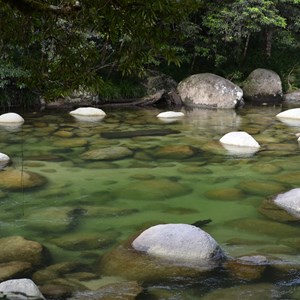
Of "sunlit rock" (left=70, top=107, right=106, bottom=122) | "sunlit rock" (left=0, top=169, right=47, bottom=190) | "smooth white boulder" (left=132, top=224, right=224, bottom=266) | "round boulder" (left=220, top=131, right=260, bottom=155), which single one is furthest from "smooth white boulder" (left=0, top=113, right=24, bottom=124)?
"smooth white boulder" (left=132, top=224, right=224, bottom=266)

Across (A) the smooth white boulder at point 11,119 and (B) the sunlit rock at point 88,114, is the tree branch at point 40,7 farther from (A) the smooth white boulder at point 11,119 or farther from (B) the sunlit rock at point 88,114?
(B) the sunlit rock at point 88,114

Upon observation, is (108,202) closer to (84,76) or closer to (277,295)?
(277,295)

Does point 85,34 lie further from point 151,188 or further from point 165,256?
point 151,188

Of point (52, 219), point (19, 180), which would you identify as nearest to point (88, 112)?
point (19, 180)

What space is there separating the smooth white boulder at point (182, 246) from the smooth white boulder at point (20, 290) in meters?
1.04

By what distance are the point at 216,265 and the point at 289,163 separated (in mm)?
3691

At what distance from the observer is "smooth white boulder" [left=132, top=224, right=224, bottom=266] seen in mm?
3877

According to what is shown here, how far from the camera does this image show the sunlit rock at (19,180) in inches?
230

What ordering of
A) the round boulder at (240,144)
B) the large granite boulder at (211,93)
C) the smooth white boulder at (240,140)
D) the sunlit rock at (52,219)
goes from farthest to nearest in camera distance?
the large granite boulder at (211,93) < the smooth white boulder at (240,140) < the round boulder at (240,144) < the sunlit rock at (52,219)

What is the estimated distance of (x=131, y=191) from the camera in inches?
230

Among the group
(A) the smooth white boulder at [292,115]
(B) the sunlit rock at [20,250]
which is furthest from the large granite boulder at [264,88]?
(B) the sunlit rock at [20,250]

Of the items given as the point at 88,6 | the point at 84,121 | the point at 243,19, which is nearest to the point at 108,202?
the point at 88,6

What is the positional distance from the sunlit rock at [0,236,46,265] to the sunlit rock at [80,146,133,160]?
126 inches

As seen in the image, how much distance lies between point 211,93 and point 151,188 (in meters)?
8.53
